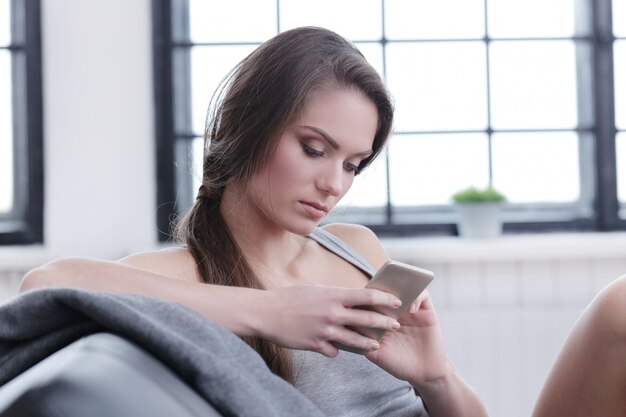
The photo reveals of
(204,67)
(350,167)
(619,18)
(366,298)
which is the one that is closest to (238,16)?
(204,67)

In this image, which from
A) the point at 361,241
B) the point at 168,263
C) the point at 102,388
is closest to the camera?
the point at 102,388

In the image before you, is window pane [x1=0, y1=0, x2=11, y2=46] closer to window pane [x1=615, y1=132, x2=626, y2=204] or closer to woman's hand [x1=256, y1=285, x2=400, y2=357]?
window pane [x1=615, y1=132, x2=626, y2=204]

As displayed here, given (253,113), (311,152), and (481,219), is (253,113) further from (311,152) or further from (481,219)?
(481,219)

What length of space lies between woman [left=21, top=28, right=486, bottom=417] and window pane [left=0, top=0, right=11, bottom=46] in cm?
192

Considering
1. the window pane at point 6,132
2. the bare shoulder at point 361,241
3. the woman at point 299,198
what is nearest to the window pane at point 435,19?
the window pane at point 6,132

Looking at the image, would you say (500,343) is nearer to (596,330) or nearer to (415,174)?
(415,174)

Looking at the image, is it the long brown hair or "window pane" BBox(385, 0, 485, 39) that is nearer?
the long brown hair

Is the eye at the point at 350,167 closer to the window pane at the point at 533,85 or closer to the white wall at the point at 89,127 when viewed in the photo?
the white wall at the point at 89,127

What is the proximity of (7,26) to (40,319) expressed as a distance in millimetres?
2787

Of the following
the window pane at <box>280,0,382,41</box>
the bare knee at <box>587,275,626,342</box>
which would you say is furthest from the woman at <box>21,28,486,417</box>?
the window pane at <box>280,0,382,41</box>

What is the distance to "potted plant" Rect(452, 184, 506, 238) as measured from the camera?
3.35 meters

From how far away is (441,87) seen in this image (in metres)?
3.58

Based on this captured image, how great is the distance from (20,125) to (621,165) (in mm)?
2366

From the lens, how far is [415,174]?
3.58 meters
